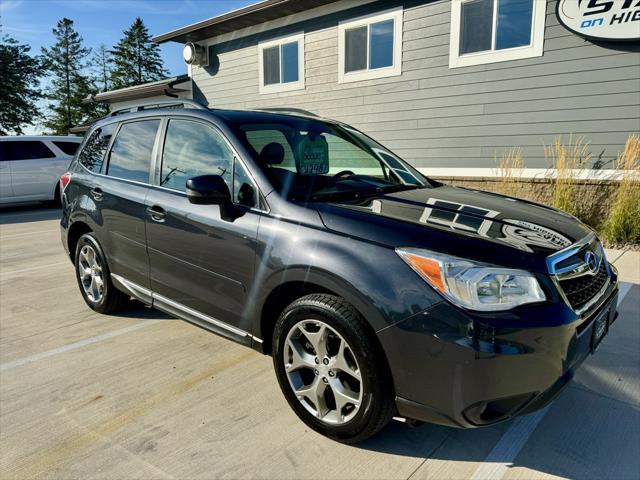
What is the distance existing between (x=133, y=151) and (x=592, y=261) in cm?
321

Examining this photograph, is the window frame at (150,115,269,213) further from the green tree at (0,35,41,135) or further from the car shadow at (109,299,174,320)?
the green tree at (0,35,41,135)

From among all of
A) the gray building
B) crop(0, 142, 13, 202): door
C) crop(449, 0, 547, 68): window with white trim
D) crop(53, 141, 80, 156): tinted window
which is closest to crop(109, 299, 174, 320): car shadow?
the gray building

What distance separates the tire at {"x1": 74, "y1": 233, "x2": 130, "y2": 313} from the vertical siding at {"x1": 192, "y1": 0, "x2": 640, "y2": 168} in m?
6.27

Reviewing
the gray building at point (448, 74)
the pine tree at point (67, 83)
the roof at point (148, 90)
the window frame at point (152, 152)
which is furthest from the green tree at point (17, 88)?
the window frame at point (152, 152)

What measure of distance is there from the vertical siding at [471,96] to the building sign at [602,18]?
17cm

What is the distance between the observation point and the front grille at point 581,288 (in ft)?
6.88

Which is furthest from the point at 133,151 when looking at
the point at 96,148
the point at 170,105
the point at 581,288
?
the point at 581,288

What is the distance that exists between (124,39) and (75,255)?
53.9 m

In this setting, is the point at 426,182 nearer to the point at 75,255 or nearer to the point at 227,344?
the point at 227,344

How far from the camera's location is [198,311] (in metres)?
2.98

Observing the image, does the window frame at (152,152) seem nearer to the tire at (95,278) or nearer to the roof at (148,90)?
the tire at (95,278)

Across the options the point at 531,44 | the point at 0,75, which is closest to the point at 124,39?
the point at 0,75

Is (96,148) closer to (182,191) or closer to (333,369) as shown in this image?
(182,191)

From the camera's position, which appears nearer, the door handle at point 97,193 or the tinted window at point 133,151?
the tinted window at point 133,151
